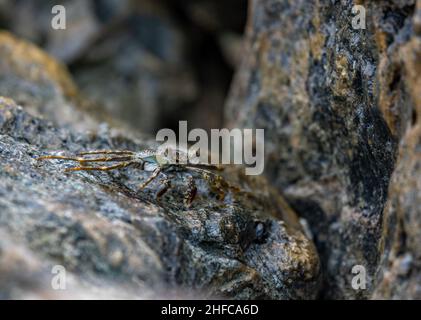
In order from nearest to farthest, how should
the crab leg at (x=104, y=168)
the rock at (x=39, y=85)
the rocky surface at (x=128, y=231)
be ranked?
the rocky surface at (x=128, y=231) < the crab leg at (x=104, y=168) < the rock at (x=39, y=85)

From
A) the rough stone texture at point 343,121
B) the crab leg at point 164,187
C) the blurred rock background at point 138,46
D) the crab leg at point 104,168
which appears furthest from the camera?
the blurred rock background at point 138,46

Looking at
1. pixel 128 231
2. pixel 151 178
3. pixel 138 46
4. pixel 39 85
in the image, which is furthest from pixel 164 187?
pixel 138 46

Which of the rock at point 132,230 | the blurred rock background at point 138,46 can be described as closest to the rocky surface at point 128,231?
the rock at point 132,230

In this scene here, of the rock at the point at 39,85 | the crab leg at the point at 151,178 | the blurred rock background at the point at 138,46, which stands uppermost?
the blurred rock background at the point at 138,46

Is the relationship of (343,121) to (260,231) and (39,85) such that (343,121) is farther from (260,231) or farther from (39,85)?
(39,85)

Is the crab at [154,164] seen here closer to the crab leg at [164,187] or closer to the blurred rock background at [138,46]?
the crab leg at [164,187]

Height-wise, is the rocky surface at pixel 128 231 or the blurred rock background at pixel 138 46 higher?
the blurred rock background at pixel 138 46

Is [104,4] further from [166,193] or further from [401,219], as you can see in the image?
[401,219]
